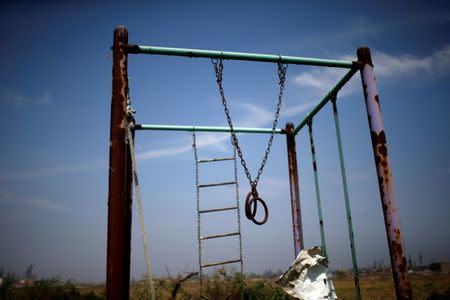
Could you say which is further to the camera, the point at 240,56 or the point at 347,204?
the point at 347,204

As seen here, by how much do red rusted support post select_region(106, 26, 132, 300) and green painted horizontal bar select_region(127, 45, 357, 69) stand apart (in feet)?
0.75

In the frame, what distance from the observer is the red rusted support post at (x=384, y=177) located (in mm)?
2967

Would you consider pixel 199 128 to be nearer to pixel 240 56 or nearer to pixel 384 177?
pixel 240 56

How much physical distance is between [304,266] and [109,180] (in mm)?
2515

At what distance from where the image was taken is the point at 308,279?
12.4 feet

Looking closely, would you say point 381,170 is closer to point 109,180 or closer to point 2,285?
point 109,180

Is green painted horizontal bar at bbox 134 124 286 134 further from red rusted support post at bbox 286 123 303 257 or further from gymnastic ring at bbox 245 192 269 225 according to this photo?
gymnastic ring at bbox 245 192 269 225

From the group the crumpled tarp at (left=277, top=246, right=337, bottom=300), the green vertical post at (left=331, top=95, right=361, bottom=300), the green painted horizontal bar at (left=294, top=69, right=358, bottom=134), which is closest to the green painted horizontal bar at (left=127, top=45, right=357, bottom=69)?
the green painted horizontal bar at (left=294, top=69, right=358, bottom=134)

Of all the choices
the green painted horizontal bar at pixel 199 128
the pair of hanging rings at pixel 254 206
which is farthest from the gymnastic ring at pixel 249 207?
the green painted horizontal bar at pixel 199 128

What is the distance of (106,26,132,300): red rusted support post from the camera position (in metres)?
2.56

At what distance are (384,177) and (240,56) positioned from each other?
79.7 inches

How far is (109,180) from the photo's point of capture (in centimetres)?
276

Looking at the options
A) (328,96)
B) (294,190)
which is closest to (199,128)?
(294,190)

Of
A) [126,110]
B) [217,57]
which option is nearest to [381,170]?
[217,57]
